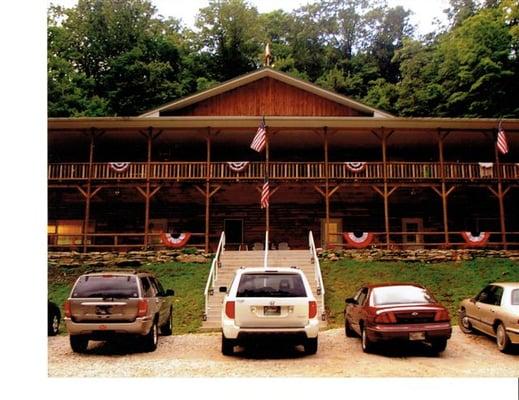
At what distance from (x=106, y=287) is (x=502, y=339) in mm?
8225

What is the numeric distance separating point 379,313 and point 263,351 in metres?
2.52

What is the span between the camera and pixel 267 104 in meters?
27.7

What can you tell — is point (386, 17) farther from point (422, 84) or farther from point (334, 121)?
A: point (334, 121)

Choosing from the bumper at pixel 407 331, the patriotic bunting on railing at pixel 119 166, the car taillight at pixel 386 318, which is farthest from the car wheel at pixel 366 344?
the patriotic bunting on railing at pixel 119 166

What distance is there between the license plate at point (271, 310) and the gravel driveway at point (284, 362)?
37.4 inches

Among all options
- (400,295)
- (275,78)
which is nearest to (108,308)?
(400,295)

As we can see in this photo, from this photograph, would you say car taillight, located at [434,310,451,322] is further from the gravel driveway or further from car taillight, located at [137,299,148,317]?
car taillight, located at [137,299,148,317]

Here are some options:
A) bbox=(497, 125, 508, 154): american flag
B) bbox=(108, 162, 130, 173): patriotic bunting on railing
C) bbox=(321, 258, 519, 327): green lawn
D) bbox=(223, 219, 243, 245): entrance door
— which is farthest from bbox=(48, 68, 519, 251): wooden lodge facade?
bbox=(321, 258, 519, 327): green lawn

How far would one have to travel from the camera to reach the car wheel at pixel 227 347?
35.2 feet

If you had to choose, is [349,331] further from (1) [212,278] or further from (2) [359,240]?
(2) [359,240]

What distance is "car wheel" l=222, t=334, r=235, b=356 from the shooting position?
1072 cm

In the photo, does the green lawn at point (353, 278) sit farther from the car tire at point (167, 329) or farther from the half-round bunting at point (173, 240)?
the car tire at point (167, 329)
